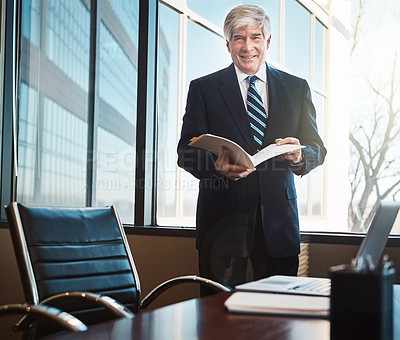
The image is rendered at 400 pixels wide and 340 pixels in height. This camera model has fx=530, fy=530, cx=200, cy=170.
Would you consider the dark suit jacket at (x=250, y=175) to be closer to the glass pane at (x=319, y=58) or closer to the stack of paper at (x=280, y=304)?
the glass pane at (x=319, y=58)

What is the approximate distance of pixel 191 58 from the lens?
341 cm

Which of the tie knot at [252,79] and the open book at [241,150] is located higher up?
the tie knot at [252,79]

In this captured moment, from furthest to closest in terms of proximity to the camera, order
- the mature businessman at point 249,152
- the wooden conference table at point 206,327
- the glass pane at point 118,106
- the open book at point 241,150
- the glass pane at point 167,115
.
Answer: the glass pane at point 118,106, the glass pane at point 167,115, the mature businessman at point 249,152, the open book at point 241,150, the wooden conference table at point 206,327

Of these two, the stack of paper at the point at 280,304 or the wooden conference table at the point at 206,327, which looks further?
the stack of paper at the point at 280,304

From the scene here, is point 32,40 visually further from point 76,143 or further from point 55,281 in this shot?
point 55,281

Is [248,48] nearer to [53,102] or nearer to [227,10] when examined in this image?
[227,10]

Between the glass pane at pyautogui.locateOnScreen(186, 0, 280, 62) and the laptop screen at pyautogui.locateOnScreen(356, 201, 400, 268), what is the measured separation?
193 cm

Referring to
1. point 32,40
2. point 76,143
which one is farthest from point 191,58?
point 32,40

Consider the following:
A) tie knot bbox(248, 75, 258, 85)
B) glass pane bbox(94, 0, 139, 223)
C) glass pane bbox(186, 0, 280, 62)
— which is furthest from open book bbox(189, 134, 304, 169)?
glass pane bbox(94, 0, 139, 223)

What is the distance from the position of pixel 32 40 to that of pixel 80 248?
8.42ft

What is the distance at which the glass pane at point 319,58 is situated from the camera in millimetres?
3053

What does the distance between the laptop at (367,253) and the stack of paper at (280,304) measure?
0.14ft

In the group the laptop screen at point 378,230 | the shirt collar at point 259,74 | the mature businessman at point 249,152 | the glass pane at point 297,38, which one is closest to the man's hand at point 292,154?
the mature businessman at point 249,152

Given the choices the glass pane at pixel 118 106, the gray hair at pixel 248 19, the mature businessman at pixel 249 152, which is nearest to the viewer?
the mature businessman at pixel 249 152
